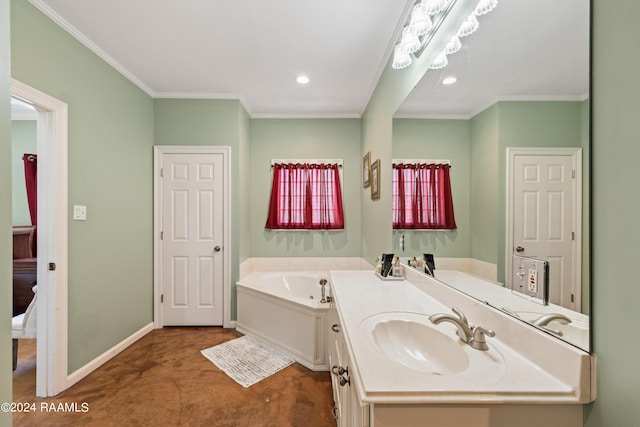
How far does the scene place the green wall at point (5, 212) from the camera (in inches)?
33.3

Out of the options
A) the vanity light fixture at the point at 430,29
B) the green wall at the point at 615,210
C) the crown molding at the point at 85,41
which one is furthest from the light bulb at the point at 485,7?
the crown molding at the point at 85,41

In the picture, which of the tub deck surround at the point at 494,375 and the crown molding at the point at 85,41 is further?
the crown molding at the point at 85,41

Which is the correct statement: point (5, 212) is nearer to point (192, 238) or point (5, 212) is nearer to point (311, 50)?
point (311, 50)

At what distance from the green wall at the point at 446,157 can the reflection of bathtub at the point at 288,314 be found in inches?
41.9

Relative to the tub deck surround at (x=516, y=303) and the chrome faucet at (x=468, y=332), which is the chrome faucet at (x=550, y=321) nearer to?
the tub deck surround at (x=516, y=303)

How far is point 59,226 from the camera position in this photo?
1.95 m

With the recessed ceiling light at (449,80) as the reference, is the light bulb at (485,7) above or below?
above

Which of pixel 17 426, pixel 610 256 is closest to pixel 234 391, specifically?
pixel 17 426

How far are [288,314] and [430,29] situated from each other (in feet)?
7.68

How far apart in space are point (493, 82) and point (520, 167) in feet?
1.29

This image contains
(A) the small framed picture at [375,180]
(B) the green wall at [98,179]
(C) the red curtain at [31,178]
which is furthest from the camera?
(C) the red curtain at [31,178]

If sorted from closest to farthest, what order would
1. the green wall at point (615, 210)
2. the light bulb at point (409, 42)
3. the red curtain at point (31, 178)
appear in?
the green wall at point (615, 210)
the light bulb at point (409, 42)
the red curtain at point (31, 178)

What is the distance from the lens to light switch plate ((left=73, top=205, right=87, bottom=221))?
210cm

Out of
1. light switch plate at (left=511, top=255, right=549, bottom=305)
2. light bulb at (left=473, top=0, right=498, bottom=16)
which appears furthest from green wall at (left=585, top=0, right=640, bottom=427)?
light bulb at (left=473, top=0, right=498, bottom=16)
